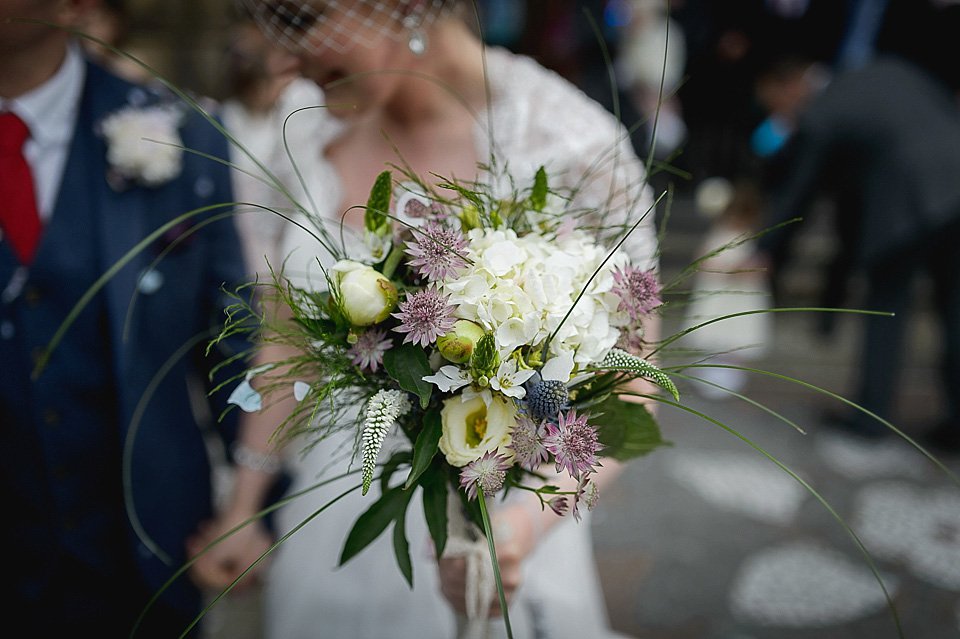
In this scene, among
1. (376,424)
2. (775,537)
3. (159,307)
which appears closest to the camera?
(376,424)

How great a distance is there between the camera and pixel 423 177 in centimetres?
134

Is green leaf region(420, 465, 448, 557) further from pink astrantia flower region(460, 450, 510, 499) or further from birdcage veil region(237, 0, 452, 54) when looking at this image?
birdcage veil region(237, 0, 452, 54)

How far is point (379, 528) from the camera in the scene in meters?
0.93

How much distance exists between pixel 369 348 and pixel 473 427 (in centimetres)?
16

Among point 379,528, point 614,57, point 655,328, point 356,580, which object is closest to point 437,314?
point 379,528

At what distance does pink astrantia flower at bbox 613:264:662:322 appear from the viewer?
851 mm

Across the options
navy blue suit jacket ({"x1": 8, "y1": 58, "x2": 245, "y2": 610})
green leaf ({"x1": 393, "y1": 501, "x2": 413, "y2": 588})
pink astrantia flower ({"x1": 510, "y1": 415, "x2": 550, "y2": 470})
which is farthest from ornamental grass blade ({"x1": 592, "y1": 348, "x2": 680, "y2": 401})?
navy blue suit jacket ({"x1": 8, "y1": 58, "x2": 245, "y2": 610})

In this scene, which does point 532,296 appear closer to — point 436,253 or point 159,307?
point 436,253

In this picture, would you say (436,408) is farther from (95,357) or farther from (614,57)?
(614,57)

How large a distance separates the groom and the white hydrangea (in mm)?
784

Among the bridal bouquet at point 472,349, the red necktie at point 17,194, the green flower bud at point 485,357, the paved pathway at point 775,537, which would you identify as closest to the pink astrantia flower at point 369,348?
the bridal bouquet at point 472,349

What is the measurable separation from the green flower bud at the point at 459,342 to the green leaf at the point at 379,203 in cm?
19

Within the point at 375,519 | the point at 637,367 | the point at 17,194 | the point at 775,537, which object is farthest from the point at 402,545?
the point at 775,537

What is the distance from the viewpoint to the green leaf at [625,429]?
2.96 feet
